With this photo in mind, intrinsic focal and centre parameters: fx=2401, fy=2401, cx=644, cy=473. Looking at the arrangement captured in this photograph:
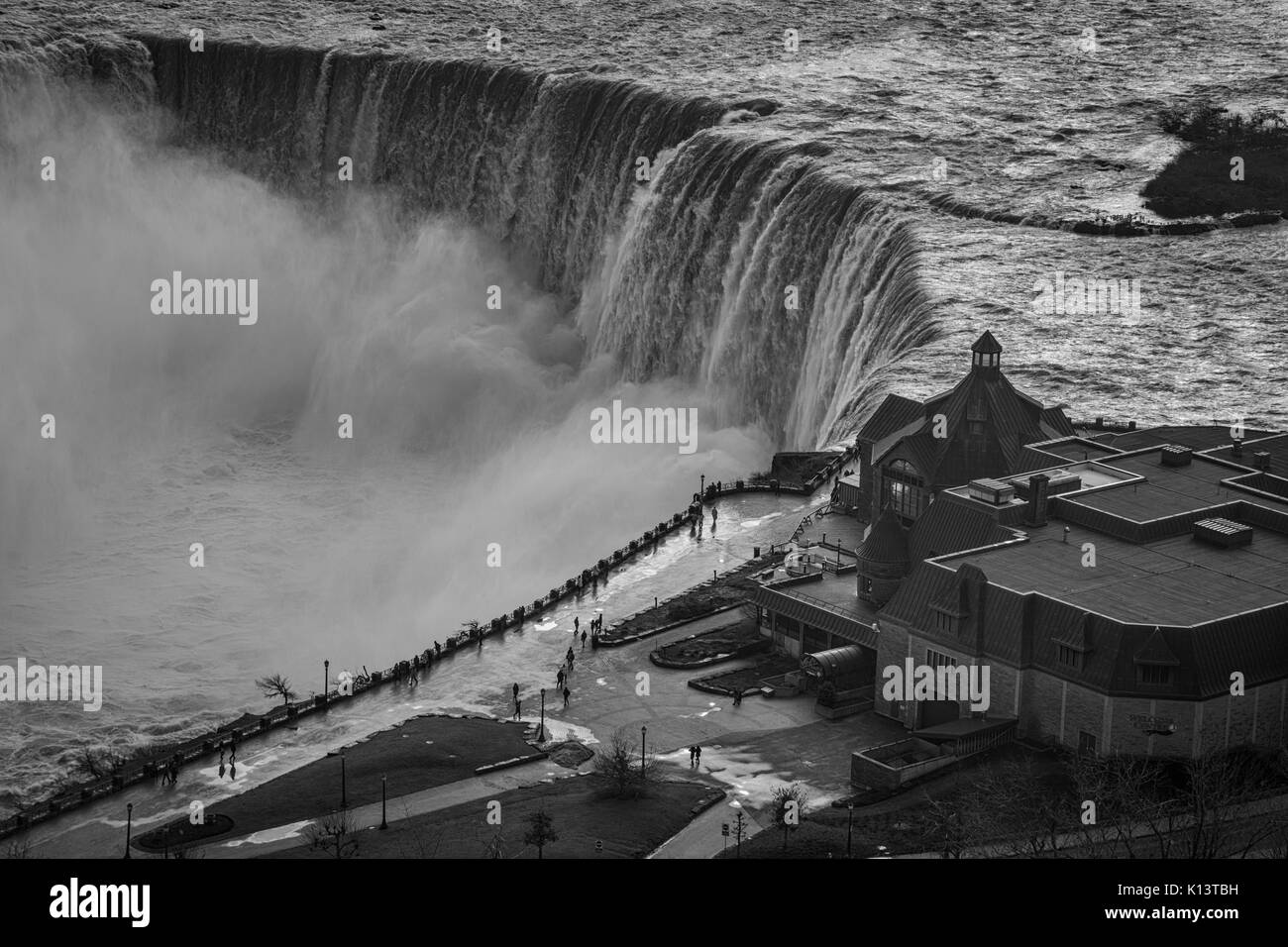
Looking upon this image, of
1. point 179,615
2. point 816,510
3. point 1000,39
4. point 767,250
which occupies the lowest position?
point 179,615

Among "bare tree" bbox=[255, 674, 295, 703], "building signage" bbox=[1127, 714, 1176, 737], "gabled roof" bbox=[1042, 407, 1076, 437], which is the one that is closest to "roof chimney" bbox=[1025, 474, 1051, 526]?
"gabled roof" bbox=[1042, 407, 1076, 437]

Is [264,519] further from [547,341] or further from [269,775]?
[269,775]

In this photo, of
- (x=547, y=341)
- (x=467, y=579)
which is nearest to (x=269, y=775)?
(x=467, y=579)

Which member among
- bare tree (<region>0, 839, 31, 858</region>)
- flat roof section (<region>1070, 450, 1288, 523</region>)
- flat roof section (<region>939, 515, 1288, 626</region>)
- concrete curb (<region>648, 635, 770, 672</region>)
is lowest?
bare tree (<region>0, 839, 31, 858</region>)

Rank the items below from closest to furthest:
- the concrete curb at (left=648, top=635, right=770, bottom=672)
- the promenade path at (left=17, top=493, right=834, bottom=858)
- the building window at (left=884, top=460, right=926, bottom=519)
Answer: the promenade path at (left=17, top=493, right=834, bottom=858) < the concrete curb at (left=648, top=635, right=770, bottom=672) < the building window at (left=884, top=460, right=926, bottom=519)

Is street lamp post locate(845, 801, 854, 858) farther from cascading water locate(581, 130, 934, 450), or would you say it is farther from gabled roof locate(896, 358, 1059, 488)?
cascading water locate(581, 130, 934, 450)

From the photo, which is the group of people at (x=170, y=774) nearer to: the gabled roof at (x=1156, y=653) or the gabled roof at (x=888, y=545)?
the gabled roof at (x=888, y=545)

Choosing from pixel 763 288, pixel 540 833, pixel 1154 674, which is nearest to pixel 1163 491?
pixel 1154 674
